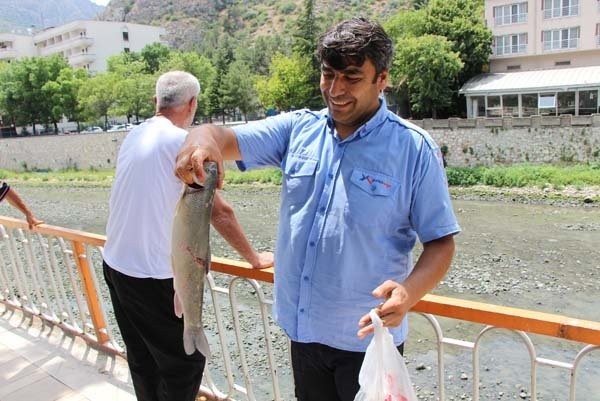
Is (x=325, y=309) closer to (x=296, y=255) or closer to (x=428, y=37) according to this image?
(x=296, y=255)

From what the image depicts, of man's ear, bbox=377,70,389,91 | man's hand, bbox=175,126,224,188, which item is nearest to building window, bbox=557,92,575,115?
man's ear, bbox=377,70,389,91

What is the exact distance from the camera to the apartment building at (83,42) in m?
62.2

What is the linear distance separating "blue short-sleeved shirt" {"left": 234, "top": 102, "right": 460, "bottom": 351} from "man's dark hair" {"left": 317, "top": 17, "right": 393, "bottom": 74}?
0.64 feet

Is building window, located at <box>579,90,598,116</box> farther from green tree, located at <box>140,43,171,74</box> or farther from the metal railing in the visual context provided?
green tree, located at <box>140,43,171,74</box>

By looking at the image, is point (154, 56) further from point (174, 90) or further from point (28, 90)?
point (174, 90)

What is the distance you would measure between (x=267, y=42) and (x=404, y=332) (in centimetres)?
7198

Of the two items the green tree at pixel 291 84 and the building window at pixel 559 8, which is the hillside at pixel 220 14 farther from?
the building window at pixel 559 8

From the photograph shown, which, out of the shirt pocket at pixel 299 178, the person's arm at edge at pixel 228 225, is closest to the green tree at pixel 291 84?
the person's arm at edge at pixel 228 225

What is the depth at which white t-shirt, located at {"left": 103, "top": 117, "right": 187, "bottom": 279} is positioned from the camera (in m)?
2.33

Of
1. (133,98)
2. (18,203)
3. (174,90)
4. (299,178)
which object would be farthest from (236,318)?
(133,98)

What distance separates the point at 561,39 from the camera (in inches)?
1187

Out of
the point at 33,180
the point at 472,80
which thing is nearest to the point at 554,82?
the point at 472,80

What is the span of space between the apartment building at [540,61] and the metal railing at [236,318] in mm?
23724

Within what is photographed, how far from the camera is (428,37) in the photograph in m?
29.5
